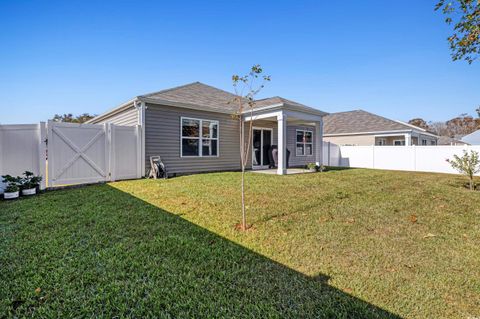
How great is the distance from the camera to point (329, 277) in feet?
7.74

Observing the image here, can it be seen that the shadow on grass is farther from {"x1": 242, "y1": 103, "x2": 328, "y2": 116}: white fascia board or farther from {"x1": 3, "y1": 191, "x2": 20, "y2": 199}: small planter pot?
{"x1": 242, "y1": 103, "x2": 328, "y2": 116}: white fascia board

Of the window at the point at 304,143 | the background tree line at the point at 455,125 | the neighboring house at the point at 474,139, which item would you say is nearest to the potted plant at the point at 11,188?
the window at the point at 304,143

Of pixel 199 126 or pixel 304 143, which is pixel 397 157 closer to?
pixel 304 143

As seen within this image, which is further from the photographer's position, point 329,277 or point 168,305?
point 329,277

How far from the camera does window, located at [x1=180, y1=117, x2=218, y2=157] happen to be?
1010cm

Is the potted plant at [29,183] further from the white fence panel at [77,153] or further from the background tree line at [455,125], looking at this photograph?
the background tree line at [455,125]

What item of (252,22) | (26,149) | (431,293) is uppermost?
(252,22)

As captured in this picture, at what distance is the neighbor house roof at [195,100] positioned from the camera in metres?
9.31

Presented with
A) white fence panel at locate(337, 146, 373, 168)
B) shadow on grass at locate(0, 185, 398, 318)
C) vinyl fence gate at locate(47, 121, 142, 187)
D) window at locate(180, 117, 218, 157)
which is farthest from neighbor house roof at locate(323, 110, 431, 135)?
shadow on grass at locate(0, 185, 398, 318)

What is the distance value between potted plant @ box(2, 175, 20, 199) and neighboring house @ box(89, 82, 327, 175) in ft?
12.3

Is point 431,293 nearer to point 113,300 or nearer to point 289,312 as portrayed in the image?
point 289,312

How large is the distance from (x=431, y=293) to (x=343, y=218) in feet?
7.14

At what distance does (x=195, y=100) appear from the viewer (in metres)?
10.7

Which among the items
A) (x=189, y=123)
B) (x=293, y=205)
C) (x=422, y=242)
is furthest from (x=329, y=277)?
(x=189, y=123)
